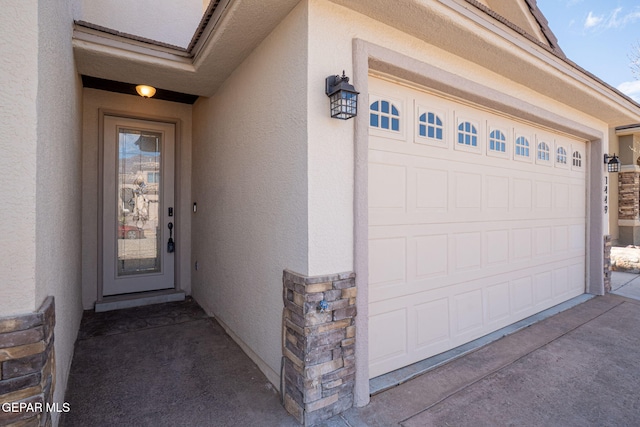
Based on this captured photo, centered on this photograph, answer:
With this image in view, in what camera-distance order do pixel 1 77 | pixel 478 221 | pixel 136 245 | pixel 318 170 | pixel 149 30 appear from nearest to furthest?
pixel 1 77 → pixel 318 170 → pixel 478 221 → pixel 149 30 → pixel 136 245

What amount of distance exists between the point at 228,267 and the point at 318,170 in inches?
76.6

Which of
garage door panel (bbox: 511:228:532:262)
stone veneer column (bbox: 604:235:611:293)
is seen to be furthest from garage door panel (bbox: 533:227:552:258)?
stone veneer column (bbox: 604:235:611:293)

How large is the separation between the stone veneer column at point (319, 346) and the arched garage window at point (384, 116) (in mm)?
1332

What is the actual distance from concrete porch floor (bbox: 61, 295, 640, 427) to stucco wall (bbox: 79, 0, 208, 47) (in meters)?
3.85

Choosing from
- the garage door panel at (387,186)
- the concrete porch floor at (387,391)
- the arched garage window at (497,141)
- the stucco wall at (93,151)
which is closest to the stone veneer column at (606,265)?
the concrete porch floor at (387,391)

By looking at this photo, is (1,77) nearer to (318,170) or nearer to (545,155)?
(318,170)

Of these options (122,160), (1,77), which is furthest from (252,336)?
(122,160)

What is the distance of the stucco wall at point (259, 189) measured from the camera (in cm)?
231

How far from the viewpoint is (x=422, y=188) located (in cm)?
302

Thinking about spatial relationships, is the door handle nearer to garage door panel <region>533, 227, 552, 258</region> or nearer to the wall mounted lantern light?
the wall mounted lantern light

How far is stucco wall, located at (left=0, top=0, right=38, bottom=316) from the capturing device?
4.68 ft

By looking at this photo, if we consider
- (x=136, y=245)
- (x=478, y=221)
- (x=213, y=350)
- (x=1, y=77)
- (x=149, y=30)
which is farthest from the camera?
(x=136, y=245)

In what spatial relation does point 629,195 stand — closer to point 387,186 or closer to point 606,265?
point 606,265

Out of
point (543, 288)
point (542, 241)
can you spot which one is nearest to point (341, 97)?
point (542, 241)
